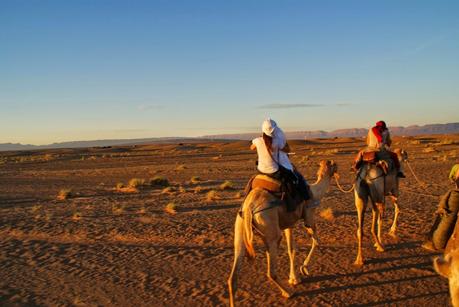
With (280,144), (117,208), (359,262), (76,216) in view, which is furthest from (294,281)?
(117,208)

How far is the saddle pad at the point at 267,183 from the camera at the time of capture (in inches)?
246

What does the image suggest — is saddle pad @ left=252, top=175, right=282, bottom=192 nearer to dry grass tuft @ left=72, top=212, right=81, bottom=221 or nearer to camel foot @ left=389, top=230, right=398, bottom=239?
camel foot @ left=389, top=230, right=398, bottom=239

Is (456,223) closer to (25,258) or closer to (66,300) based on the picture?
(66,300)

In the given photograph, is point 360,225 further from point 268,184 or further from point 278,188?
point 268,184

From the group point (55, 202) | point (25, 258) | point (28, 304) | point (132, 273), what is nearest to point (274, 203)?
point (132, 273)

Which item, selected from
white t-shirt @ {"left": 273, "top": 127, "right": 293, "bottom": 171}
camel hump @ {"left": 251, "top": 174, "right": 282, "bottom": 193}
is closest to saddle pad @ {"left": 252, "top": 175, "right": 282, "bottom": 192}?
camel hump @ {"left": 251, "top": 174, "right": 282, "bottom": 193}

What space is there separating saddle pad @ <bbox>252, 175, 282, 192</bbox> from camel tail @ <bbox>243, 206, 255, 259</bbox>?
496mm

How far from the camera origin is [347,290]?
6.82m

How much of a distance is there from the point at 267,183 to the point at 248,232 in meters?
0.87

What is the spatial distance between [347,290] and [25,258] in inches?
289

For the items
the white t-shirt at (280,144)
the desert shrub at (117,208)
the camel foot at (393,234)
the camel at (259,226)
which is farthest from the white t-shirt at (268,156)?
the desert shrub at (117,208)

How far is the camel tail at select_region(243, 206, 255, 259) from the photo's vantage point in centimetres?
580

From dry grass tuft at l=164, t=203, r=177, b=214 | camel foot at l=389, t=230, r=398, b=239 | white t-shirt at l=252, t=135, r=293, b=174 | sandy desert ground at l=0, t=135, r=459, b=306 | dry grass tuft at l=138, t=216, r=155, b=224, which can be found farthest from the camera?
dry grass tuft at l=164, t=203, r=177, b=214

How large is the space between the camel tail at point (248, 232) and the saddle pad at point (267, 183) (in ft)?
1.63
